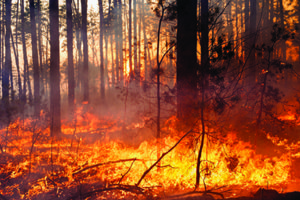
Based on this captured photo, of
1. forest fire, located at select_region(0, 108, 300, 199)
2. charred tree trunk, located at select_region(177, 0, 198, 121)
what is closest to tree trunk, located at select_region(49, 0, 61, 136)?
forest fire, located at select_region(0, 108, 300, 199)

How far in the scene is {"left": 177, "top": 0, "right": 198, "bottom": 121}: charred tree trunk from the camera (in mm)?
6441

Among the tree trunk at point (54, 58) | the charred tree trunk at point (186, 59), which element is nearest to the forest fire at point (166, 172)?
the charred tree trunk at point (186, 59)

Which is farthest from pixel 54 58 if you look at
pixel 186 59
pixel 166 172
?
pixel 166 172

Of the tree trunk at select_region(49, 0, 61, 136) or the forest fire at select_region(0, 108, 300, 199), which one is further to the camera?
the tree trunk at select_region(49, 0, 61, 136)

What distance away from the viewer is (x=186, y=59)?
664 cm

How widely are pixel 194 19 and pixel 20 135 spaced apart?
979cm

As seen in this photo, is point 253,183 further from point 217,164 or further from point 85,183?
point 85,183

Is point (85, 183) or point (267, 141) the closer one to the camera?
point (85, 183)

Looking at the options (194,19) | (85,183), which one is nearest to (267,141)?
(194,19)

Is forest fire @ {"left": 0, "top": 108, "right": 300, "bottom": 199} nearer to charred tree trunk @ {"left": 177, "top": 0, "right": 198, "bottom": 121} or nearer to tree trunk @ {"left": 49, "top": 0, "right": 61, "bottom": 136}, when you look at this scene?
charred tree trunk @ {"left": 177, "top": 0, "right": 198, "bottom": 121}

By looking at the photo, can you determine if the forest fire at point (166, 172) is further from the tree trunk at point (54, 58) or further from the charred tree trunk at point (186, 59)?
the tree trunk at point (54, 58)

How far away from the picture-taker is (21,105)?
33.4ft

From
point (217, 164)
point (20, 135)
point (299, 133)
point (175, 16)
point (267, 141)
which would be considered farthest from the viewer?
point (20, 135)

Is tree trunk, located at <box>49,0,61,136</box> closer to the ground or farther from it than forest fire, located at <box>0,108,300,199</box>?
farther from it
